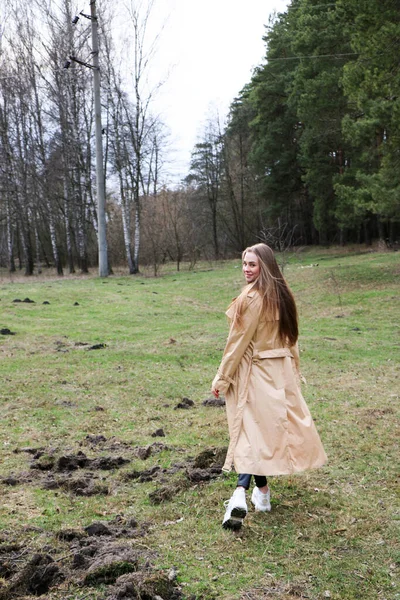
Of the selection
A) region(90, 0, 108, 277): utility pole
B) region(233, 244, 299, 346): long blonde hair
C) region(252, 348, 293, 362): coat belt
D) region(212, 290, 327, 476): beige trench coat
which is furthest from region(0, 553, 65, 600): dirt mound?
A: region(90, 0, 108, 277): utility pole

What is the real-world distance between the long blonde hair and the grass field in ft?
4.58

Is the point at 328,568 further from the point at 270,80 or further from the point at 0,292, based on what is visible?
the point at 270,80

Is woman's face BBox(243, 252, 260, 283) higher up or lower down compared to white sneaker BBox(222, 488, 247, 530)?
higher up

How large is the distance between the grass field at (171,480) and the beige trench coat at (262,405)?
0.48 metres

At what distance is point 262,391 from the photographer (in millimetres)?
4031

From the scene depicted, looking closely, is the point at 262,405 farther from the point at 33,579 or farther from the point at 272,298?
the point at 33,579

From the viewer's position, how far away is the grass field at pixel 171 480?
131 inches

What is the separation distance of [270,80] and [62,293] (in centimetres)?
2500

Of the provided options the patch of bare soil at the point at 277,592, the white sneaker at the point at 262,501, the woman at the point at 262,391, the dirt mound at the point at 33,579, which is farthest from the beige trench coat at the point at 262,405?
the dirt mound at the point at 33,579

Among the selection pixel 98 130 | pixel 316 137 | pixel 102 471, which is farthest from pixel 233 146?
pixel 102 471

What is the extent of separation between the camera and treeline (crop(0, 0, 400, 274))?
60.9ft

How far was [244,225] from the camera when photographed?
140 ft

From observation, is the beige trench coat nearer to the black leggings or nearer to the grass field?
the black leggings

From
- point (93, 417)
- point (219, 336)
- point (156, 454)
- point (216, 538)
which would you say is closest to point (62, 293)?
point (219, 336)
